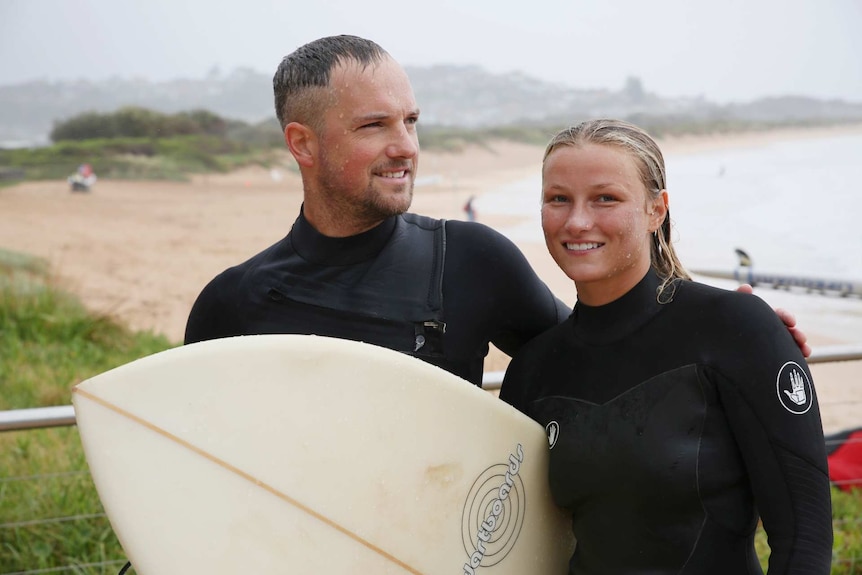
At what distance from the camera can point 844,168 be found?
39469 millimetres

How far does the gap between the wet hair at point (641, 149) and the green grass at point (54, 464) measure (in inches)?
67.2

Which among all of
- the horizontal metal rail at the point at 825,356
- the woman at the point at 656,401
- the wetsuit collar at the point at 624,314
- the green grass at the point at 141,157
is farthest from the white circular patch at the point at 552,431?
the green grass at the point at 141,157

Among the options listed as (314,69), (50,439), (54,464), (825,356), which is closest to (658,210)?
(314,69)

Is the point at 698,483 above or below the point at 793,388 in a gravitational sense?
below

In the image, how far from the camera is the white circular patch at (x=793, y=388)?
3.97 feet

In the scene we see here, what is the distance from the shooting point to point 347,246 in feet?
5.19

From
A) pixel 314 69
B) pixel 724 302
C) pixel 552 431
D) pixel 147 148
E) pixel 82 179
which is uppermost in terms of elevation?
pixel 314 69

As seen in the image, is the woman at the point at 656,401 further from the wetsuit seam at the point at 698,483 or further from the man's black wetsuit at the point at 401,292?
the man's black wetsuit at the point at 401,292

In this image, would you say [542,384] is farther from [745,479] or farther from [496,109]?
[496,109]

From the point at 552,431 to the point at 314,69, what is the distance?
2.53 ft

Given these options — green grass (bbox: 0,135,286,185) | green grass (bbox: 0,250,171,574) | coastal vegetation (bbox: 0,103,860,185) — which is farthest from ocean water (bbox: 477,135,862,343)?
green grass (bbox: 0,250,171,574)

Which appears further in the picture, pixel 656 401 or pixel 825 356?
pixel 825 356

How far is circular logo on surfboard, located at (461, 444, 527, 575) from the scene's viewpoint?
4.84ft

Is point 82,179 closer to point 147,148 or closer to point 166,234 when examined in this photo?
point 147,148
